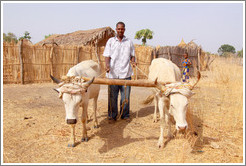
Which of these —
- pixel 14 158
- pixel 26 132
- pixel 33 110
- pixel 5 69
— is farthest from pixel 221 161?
pixel 5 69

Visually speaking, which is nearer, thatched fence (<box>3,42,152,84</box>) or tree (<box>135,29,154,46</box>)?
thatched fence (<box>3,42,152,84</box>)

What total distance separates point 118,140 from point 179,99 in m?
1.61

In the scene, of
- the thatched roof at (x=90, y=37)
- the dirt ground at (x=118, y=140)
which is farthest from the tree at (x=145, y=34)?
the dirt ground at (x=118, y=140)

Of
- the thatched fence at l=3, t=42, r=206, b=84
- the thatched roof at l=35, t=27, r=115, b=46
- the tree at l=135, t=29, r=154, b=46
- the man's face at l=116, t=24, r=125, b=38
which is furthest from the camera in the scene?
the tree at l=135, t=29, r=154, b=46

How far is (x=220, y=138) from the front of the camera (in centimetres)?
367

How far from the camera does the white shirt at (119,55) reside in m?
4.46

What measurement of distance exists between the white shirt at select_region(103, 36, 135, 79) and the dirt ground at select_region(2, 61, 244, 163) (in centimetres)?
132

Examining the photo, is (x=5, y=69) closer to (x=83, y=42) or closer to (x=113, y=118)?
(x=83, y=42)

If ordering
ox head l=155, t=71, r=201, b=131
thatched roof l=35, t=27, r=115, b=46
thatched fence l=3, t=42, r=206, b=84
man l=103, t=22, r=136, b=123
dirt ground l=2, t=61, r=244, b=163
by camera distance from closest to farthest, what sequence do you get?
ox head l=155, t=71, r=201, b=131
dirt ground l=2, t=61, r=244, b=163
man l=103, t=22, r=136, b=123
thatched fence l=3, t=42, r=206, b=84
thatched roof l=35, t=27, r=115, b=46

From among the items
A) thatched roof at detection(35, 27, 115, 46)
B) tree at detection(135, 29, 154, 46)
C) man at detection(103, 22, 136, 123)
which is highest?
tree at detection(135, 29, 154, 46)

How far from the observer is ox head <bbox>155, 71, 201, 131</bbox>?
2658mm

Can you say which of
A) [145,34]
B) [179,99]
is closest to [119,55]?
[179,99]

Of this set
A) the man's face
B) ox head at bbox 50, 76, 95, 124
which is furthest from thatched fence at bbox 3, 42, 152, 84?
ox head at bbox 50, 76, 95, 124

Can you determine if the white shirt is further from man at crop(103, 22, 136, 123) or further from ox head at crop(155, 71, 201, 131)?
ox head at crop(155, 71, 201, 131)
